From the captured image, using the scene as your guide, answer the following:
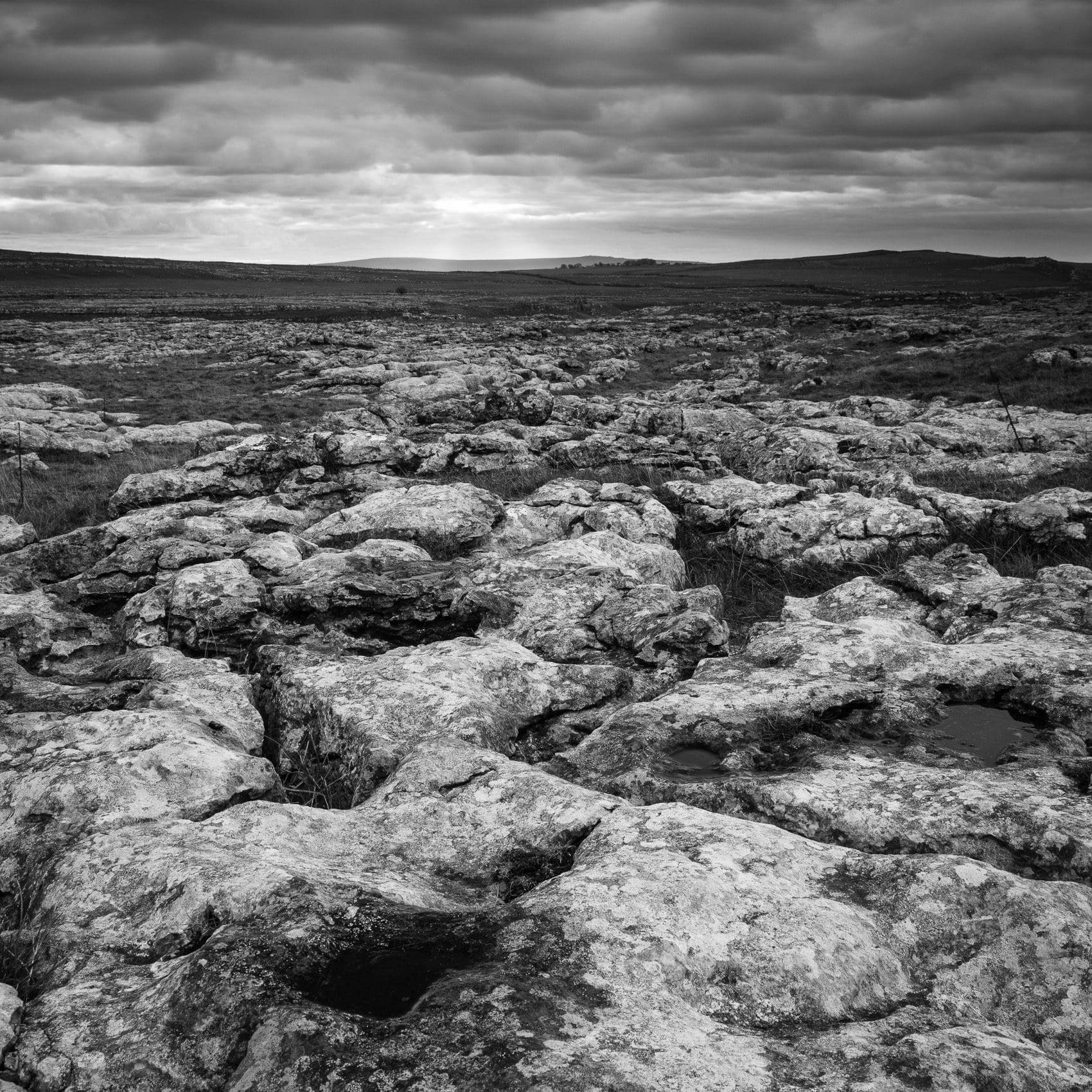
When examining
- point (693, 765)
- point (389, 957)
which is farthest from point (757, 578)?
point (389, 957)

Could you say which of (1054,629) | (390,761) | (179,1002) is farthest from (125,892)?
(1054,629)

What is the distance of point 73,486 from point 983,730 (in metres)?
20.6

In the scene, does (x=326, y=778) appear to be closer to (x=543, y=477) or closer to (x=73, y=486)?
(x=543, y=477)

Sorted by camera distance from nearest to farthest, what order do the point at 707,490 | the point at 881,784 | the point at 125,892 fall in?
the point at 125,892, the point at 881,784, the point at 707,490

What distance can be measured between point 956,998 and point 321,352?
189 feet

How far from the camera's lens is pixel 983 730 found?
6.50 meters

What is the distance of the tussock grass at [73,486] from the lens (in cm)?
1647

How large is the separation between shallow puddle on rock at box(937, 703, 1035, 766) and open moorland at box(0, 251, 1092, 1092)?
0.10ft

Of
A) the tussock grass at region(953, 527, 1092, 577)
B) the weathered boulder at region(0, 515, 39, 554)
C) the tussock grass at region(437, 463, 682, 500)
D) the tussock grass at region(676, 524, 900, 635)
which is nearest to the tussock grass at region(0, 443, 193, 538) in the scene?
the weathered boulder at region(0, 515, 39, 554)

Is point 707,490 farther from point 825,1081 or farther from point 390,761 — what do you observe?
point 825,1081

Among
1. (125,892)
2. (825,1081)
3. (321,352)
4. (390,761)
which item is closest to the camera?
(825,1081)

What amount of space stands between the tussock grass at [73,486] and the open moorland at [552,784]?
23 centimetres

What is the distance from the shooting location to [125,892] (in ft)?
14.7

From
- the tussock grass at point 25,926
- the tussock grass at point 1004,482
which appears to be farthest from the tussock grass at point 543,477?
the tussock grass at point 25,926
